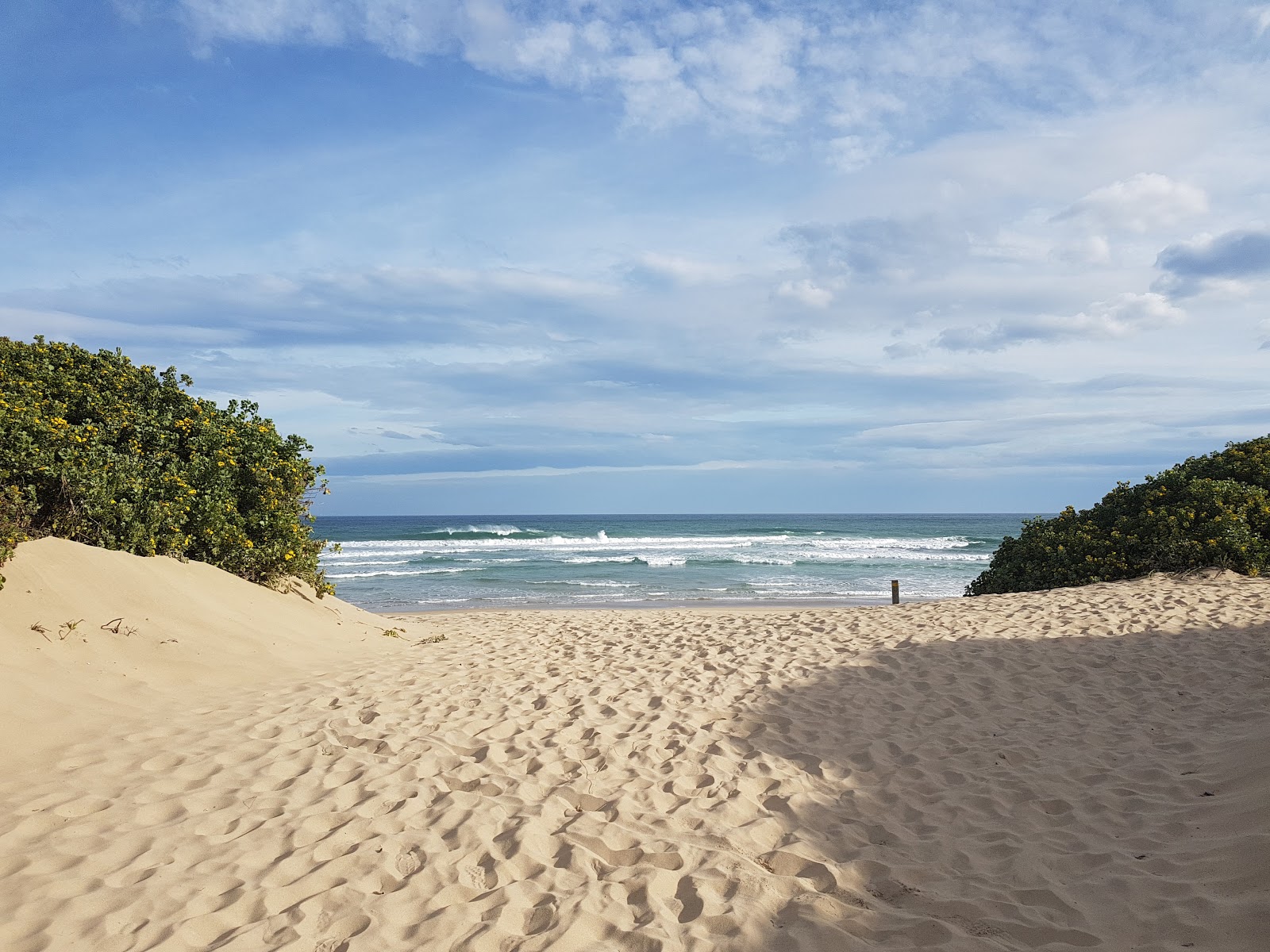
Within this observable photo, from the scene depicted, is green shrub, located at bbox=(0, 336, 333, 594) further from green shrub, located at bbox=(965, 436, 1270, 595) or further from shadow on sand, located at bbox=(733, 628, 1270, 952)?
green shrub, located at bbox=(965, 436, 1270, 595)

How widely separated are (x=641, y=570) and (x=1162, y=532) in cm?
1952

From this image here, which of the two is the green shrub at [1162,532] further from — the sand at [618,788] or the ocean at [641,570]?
the ocean at [641,570]

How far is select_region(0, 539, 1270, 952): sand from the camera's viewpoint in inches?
129

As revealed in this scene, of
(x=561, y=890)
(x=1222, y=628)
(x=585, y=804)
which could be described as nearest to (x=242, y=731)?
(x=585, y=804)

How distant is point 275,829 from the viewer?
407cm

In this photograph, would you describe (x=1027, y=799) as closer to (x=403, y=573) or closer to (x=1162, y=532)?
(x=1162, y=532)

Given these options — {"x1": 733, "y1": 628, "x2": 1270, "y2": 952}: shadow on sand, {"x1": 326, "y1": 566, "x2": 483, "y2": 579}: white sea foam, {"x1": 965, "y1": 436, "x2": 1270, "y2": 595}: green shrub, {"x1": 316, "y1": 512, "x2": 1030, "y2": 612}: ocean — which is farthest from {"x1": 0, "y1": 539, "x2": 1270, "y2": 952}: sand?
{"x1": 326, "y1": 566, "x2": 483, "y2": 579}: white sea foam

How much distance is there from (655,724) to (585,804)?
1.65m

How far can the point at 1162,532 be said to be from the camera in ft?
41.6

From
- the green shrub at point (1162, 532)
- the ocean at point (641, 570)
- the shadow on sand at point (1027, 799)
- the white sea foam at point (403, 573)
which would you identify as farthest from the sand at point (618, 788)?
the white sea foam at point (403, 573)

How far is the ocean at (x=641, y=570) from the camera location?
21453 millimetres

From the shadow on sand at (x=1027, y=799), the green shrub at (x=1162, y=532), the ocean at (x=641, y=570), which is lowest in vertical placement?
the ocean at (x=641, y=570)

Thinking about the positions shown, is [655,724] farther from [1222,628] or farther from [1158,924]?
[1222,628]

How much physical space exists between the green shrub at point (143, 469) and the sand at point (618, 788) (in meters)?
0.78
